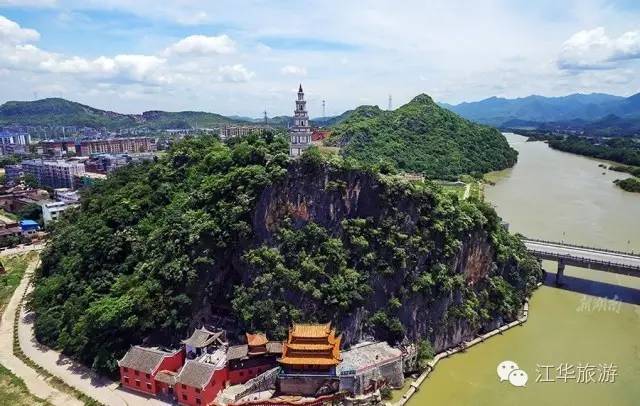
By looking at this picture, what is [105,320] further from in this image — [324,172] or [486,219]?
[486,219]

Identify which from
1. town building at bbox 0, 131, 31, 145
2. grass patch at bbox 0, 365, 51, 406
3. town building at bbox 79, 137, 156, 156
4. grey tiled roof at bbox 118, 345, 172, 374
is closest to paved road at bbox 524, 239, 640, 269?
grey tiled roof at bbox 118, 345, 172, 374

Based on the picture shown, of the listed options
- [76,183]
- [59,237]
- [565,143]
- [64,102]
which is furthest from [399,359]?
[64,102]

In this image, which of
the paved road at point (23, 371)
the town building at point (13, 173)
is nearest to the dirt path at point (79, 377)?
the paved road at point (23, 371)

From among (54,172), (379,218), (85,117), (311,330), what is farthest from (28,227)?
(85,117)

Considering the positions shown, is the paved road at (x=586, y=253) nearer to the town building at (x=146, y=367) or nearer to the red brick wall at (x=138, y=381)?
the town building at (x=146, y=367)

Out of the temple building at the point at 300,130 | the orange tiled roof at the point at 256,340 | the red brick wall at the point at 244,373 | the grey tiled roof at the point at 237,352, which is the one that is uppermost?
the temple building at the point at 300,130

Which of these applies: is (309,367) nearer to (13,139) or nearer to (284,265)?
(284,265)

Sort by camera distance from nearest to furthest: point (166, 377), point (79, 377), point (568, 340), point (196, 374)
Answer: point (196, 374) → point (166, 377) → point (79, 377) → point (568, 340)
